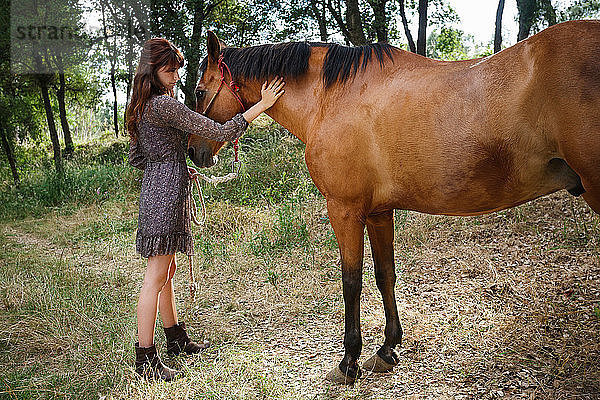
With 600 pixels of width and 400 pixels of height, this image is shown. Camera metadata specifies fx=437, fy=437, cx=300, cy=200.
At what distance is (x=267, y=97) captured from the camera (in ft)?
9.52

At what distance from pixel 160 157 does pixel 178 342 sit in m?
1.40

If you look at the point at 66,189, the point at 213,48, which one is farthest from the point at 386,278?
the point at 66,189

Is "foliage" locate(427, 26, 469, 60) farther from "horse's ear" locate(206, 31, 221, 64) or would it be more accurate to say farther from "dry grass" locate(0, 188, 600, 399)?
"horse's ear" locate(206, 31, 221, 64)

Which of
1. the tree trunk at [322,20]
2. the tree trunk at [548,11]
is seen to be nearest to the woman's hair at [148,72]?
the tree trunk at [548,11]

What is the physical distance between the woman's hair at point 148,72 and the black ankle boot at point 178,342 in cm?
153

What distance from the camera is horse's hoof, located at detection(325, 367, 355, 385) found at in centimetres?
280

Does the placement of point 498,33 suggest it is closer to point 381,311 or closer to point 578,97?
point 381,311

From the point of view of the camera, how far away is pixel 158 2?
11156 mm

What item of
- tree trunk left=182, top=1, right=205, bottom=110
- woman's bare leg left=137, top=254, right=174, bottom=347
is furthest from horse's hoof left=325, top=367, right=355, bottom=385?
tree trunk left=182, top=1, right=205, bottom=110

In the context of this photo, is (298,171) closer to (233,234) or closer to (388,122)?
(233,234)

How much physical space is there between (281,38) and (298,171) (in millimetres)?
4758

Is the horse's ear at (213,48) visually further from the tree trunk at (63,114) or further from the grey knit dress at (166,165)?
the tree trunk at (63,114)

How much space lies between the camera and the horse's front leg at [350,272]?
2.65 m

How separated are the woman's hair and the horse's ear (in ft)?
0.72
